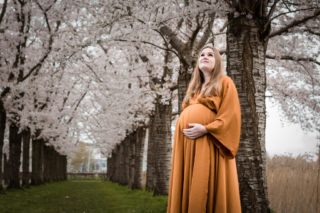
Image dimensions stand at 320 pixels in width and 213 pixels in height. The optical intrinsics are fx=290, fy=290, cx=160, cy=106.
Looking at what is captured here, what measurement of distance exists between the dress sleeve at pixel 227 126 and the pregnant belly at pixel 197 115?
12 cm

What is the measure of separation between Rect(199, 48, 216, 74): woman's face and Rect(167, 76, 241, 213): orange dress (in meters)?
0.24

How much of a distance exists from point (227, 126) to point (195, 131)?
36cm

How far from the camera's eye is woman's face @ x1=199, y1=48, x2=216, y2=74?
354cm

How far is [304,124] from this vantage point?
13219 millimetres

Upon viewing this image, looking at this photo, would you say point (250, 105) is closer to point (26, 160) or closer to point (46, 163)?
point (26, 160)

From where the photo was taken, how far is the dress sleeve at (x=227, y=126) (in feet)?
10.4

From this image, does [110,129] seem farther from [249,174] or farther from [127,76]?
[249,174]

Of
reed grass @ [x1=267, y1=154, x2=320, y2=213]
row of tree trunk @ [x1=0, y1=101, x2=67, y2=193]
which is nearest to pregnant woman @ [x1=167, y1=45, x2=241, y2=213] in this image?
reed grass @ [x1=267, y1=154, x2=320, y2=213]

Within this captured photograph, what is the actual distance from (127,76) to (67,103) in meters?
12.6

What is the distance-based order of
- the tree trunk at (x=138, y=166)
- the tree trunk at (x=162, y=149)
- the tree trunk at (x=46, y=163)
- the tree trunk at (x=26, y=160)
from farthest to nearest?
the tree trunk at (x=46, y=163), the tree trunk at (x=26, y=160), the tree trunk at (x=138, y=166), the tree trunk at (x=162, y=149)

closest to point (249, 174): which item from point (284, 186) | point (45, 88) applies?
point (284, 186)

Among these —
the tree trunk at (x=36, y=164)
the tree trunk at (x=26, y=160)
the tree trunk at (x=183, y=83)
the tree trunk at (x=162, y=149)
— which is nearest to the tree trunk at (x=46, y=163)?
the tree trunk at (x=36, y=164)

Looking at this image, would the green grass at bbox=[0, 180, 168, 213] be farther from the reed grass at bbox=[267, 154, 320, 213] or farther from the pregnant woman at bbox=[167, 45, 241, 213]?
the pregnant woman at bbox=[167, 45, 241, 213]

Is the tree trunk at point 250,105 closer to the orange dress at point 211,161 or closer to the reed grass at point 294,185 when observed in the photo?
the orange dress at point 211,161
